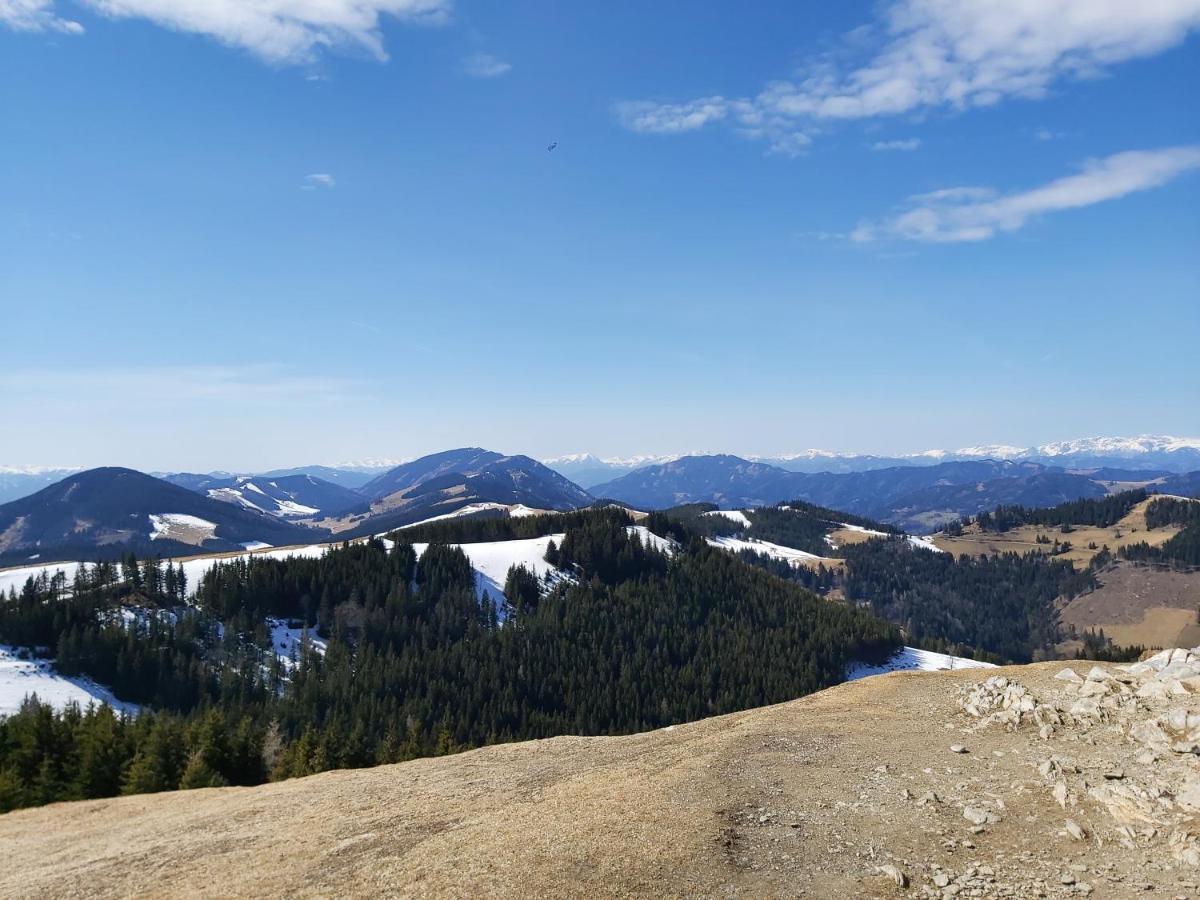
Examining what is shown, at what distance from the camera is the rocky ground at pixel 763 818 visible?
22.3 metres

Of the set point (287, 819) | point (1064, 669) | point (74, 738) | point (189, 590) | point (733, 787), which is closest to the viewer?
point (733, 787)

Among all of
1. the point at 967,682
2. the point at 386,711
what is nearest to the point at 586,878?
the point at 967,682

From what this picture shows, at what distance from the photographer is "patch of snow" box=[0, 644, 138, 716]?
12006 centimetres

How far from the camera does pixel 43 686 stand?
Answer: 12638cm

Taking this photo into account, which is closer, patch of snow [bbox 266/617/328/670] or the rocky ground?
the rocky ground

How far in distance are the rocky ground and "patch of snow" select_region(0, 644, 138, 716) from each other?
98901 mm

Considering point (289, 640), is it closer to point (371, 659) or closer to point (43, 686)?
point (371, 659)

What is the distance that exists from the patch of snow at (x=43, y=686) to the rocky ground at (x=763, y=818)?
3894 inches

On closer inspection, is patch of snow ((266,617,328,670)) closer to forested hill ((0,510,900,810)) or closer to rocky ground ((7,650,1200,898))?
forested hill ((0,510,900,810))

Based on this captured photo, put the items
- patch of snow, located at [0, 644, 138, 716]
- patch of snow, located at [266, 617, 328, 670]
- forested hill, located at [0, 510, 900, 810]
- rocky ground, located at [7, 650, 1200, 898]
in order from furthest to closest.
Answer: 1. patch of snow, located at [266, 617, 328, 670]
2. forested hill, located at [0, 510, 900, 810]
3. patch of snow, located at [0, 644, 138, 716]
4. rocky ground, located at [7, 650, 1200, 898]

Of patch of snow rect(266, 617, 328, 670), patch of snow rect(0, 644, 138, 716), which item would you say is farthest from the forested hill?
patch of snow rect(0, 644, 138, 716)

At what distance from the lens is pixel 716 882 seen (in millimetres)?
21859

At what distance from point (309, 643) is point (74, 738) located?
10999cm

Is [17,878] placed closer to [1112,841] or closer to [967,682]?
[1112,841]
